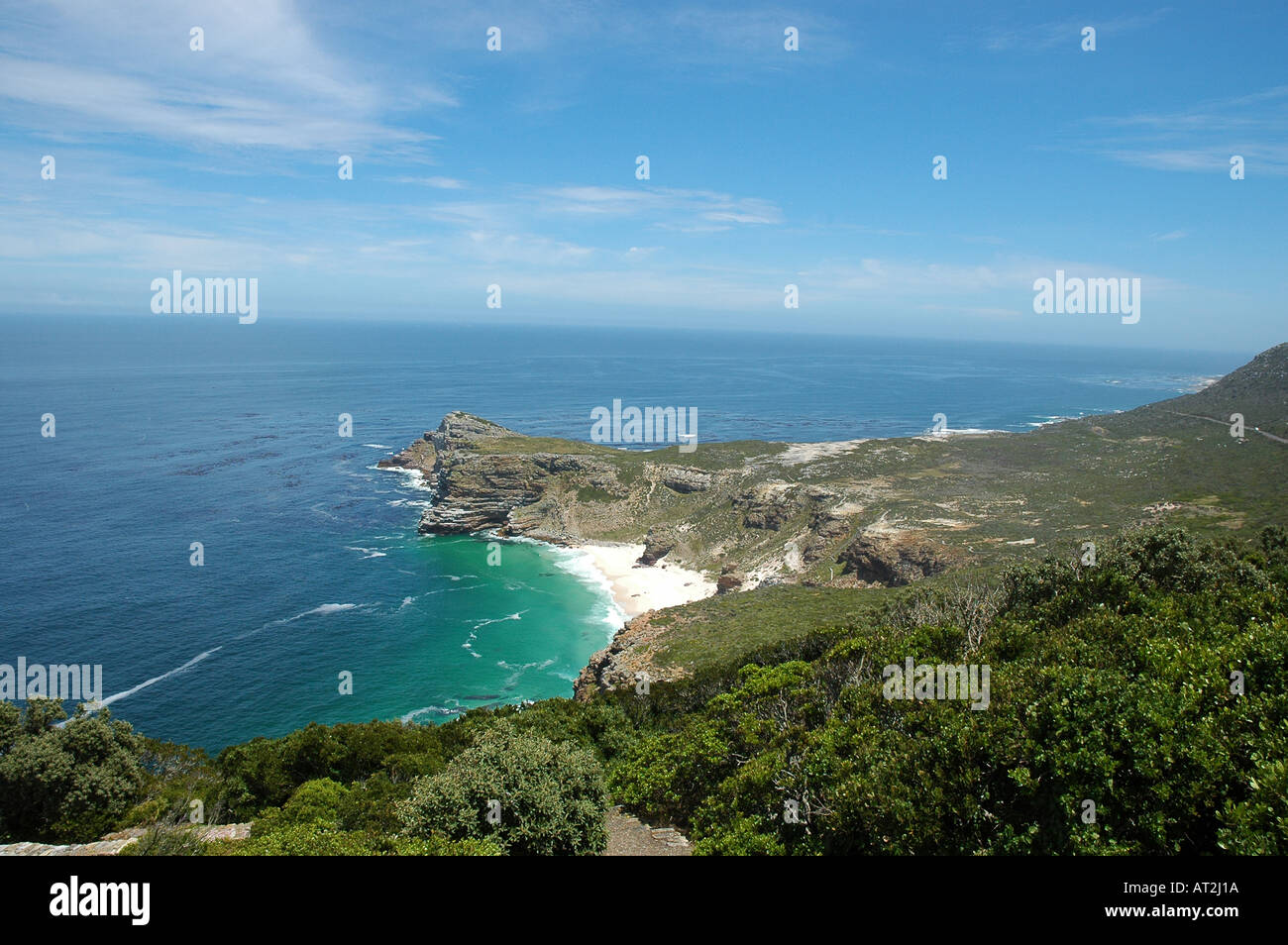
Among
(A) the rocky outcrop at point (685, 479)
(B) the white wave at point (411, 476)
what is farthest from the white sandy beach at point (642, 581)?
(B) the white wave at point (411, 476)

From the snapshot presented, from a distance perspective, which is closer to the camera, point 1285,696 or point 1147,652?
point 1285,696

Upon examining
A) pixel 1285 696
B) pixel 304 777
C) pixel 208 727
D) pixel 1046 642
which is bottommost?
pixel 208 727

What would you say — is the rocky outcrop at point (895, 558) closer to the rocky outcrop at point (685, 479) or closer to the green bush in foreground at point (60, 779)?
the rocky outcrop at point (685, 479)

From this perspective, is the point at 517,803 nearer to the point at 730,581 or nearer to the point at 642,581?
the point at 730,581

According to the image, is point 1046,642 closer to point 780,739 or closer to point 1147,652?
point 1147,652

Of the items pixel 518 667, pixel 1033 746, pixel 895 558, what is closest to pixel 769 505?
pixel 895 558
